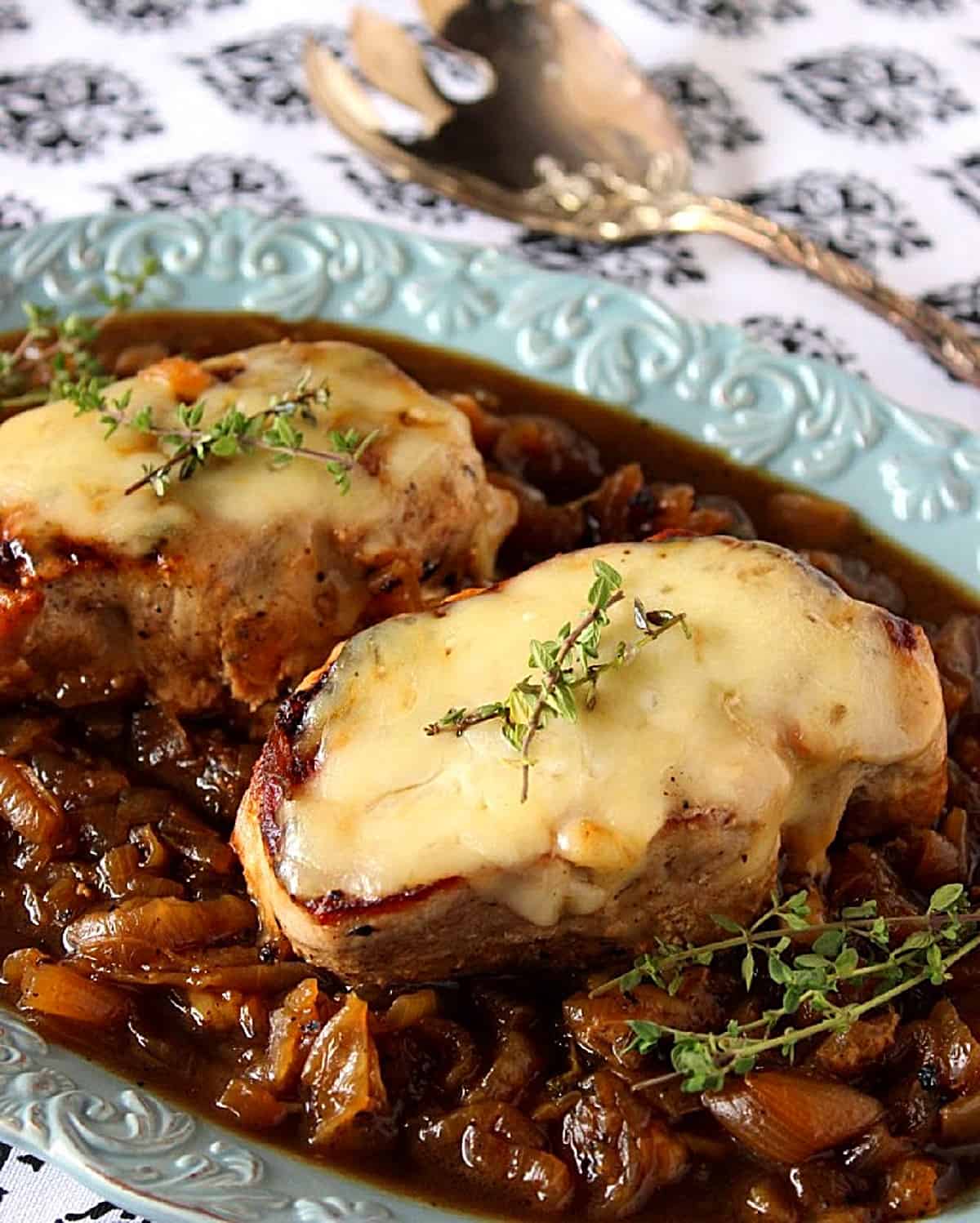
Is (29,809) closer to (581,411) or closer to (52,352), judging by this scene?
(52,352)

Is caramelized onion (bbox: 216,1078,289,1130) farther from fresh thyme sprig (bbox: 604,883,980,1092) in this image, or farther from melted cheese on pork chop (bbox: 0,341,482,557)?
melted cheese on pork chop (bbox: 0,341,482,557)

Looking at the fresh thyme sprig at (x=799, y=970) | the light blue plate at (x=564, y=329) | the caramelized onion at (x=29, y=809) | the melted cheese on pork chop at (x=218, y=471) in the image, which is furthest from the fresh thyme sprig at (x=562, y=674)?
the light blue plate at (x=564, y=329)

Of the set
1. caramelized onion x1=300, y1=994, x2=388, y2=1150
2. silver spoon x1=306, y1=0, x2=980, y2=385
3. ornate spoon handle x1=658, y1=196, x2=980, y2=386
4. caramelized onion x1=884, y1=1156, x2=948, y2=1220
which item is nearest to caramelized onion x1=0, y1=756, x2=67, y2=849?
caramelized onion x1=300, y1=994, x2=388, y2=1150

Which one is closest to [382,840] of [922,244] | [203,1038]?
[203,1038]

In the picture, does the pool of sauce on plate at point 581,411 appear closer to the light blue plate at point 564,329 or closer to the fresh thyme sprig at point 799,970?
the light blue plate at point 564,329

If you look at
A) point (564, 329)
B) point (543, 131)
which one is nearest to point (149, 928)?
point (564, 329)

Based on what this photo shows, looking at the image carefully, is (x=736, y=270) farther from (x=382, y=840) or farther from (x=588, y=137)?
(x=382, y=840)

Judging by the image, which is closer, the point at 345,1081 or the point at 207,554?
the point at 345,1081
